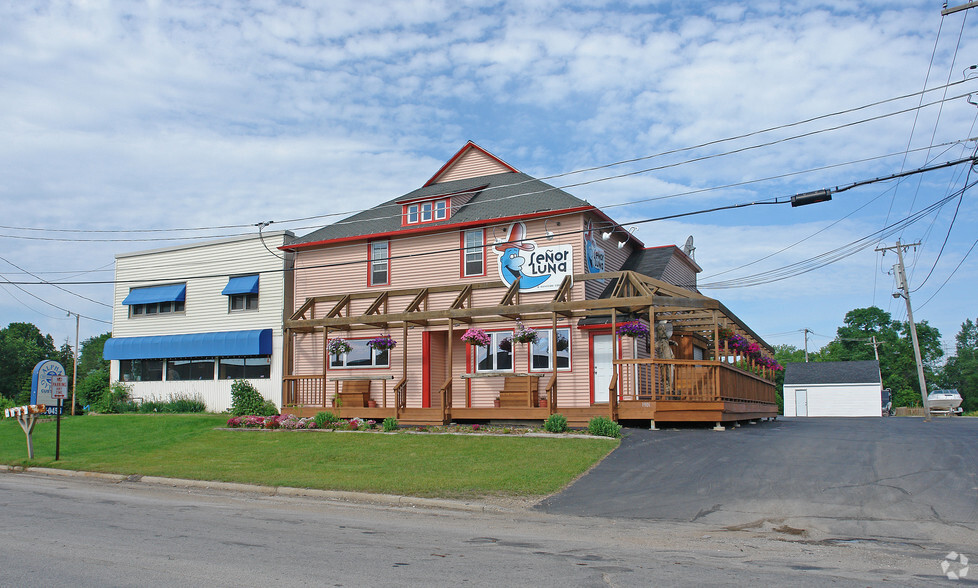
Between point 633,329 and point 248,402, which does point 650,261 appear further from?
point 248,402

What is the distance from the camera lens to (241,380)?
2719 centimetres

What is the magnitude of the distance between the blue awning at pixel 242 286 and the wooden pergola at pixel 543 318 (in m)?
2.99

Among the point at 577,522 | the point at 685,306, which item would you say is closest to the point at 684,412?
the point at 685,306

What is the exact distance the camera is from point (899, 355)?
80.2m

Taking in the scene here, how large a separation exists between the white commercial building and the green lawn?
15.8ft

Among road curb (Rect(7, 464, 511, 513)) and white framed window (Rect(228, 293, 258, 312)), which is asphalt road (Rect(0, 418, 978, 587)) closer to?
road curb (Rect(7, 464, 511, 513))

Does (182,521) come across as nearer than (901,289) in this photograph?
Yes

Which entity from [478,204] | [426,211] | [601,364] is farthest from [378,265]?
[601,364]

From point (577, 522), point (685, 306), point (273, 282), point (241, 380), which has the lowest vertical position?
point (577, 522)

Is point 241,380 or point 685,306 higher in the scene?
point 685,306

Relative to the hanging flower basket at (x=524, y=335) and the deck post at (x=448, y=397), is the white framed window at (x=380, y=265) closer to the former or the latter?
the deck post at (x=448, y=397)

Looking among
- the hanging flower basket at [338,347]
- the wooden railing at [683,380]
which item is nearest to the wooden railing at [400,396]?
the hanging flower basket at [338,347]

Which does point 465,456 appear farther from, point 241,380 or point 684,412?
point 241,380

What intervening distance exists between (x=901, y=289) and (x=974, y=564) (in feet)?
131
